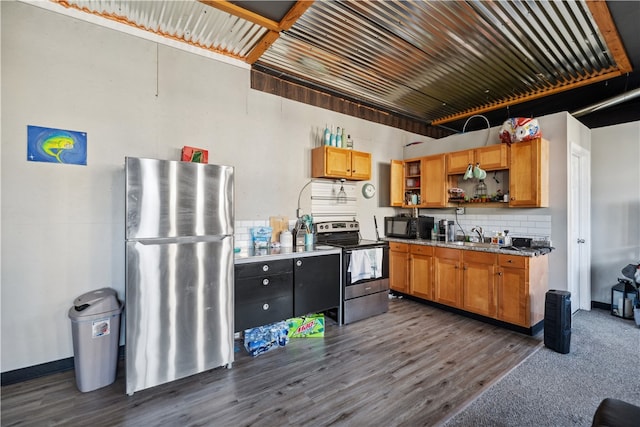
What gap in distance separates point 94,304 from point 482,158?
478 centimetres

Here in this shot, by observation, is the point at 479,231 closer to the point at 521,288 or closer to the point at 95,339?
the point at 521,288

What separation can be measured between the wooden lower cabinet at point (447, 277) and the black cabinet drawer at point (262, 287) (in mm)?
2236

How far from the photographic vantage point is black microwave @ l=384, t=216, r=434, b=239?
15.6ft

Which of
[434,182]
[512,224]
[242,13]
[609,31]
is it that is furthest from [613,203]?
[242,13]

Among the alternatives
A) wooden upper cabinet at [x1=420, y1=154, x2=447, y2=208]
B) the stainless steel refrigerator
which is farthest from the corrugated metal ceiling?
the stainless steel refrigerator

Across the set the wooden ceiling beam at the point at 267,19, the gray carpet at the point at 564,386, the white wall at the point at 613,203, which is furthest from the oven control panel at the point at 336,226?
the white wall at the point at 613,203

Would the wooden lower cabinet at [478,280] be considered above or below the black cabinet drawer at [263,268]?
below

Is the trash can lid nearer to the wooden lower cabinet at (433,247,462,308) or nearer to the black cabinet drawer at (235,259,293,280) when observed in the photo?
the black cabinet drawer at (235,259,293,280)

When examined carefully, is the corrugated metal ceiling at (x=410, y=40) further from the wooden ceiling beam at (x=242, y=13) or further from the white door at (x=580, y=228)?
the white door at (x=580, y=228)

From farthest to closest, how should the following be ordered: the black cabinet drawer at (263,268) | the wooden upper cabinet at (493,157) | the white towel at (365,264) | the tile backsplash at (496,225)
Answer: the wooden upper cabinet at (493,157) < the white towel at (365,264) < the tile backsplash at (496,225) < the black cabinet drawer at (263,268)

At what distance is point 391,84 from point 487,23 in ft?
4.72

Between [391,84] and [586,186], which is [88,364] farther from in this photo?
[586,186]

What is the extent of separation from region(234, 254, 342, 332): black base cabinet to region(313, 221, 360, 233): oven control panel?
0.69 m

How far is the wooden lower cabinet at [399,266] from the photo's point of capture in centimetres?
461
